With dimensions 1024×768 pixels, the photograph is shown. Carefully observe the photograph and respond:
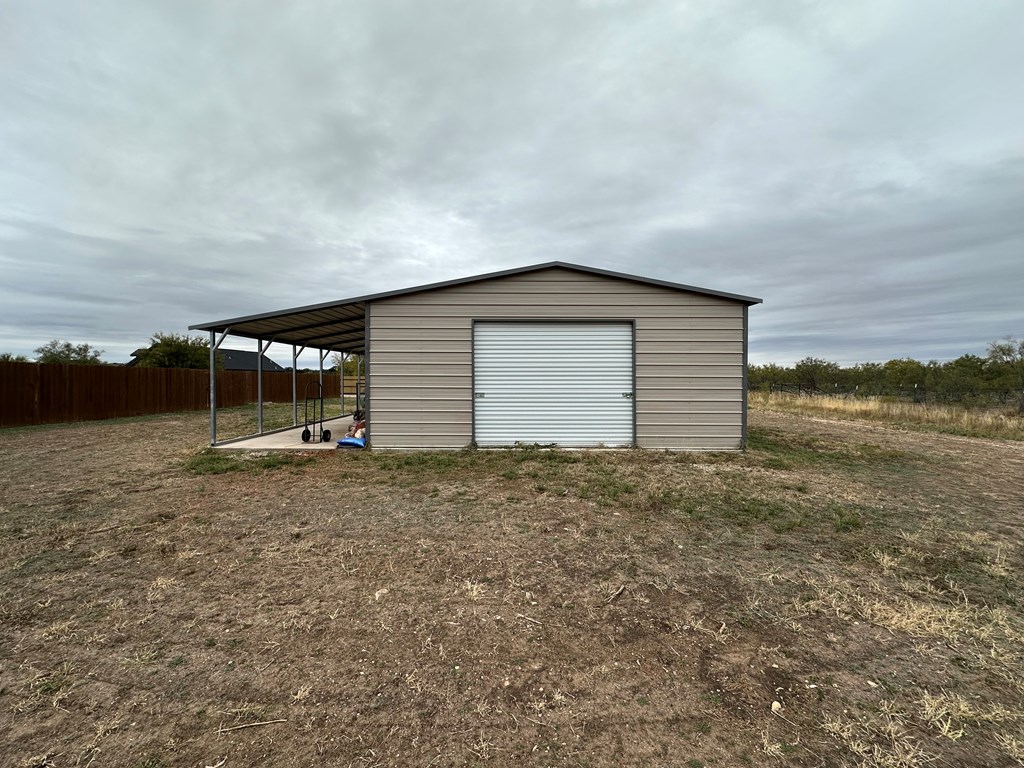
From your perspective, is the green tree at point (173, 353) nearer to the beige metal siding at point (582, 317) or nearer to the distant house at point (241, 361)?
the distant house at point (241, 361)

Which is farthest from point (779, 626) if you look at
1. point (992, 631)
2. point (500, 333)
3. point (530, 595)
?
point (500, 333)

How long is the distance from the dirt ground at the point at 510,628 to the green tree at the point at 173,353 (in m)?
28.7

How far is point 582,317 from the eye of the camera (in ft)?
27.9

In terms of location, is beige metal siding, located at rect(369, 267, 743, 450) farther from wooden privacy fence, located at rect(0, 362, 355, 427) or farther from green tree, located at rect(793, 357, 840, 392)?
green tree, located at rect(793, 357, 840, 392)

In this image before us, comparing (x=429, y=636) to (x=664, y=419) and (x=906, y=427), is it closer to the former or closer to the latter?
(x=664, y=419)

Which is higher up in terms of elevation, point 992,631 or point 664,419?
point 664,419

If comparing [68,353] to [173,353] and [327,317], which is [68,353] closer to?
[173,353]

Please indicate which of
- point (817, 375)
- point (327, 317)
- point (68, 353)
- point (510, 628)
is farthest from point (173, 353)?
point (817, 375)

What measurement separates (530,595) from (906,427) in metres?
15.4

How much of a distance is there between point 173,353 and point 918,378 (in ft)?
154

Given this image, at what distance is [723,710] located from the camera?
6.62 feet

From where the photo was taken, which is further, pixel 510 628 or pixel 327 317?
pixel 327 317

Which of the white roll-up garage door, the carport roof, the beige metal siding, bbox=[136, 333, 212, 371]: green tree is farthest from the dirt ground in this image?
bbox=[136, 333, 212, 371]: green tree

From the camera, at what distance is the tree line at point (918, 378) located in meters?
19.9
